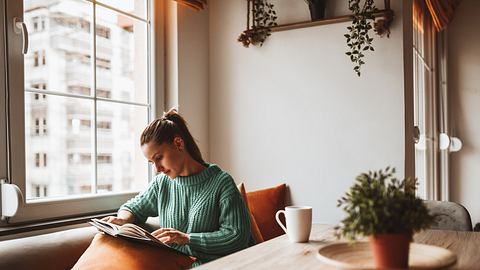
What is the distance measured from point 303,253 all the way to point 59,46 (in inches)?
55.9

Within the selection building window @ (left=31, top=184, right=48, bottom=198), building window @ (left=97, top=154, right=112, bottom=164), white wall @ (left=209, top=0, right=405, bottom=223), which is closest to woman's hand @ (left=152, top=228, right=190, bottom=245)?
building window @ (left=31, top=184, right=48, bottom=198)

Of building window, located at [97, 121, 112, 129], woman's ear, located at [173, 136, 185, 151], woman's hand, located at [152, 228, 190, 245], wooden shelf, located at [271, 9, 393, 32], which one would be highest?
wooden shelf, located at [271, 9, 393, 32]

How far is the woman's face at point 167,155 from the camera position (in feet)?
6.49

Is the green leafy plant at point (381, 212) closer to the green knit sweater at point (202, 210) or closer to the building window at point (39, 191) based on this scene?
the green knit sweater at point (202, 210)

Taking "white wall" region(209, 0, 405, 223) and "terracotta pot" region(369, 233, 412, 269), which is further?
"white wall" region(209, 0, 405, 223)

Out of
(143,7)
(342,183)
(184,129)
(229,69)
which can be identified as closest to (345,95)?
(342,183)

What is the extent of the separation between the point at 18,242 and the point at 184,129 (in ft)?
2.44

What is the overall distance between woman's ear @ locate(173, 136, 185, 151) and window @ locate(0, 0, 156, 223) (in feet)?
1.62

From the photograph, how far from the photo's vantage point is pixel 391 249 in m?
0.99

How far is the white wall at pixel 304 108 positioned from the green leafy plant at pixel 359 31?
0.17 feet

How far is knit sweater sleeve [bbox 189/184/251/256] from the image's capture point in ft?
5.98

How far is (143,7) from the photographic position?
2674mm

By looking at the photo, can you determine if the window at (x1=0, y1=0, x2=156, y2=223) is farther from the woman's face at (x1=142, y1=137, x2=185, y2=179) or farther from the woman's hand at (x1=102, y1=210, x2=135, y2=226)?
the woman's face at (x1=142, y1=137, x2=185, y2=179)

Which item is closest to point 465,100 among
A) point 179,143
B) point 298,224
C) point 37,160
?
point 179,143
